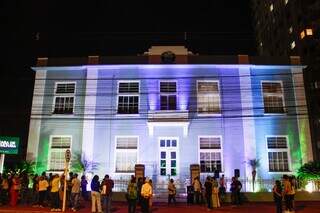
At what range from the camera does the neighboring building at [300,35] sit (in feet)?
173

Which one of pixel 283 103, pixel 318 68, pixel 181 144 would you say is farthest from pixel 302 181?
pixel 318 68

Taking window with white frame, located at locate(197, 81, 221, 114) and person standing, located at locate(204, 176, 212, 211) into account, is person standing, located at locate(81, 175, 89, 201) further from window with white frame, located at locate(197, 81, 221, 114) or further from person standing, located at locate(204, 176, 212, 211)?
window with white frame, located at locate(197, 81, 221, 114)

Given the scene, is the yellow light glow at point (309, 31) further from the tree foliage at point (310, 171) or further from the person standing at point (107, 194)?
the person standing at point (107, 194)

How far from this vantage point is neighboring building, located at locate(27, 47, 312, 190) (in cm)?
2480

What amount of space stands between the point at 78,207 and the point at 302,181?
13.6 metres

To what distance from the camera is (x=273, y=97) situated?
26.4m

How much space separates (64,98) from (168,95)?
7.47 m

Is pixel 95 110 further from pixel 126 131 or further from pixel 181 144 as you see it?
pixel 181 144

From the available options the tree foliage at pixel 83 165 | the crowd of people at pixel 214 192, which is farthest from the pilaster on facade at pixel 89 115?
the crowd of people at pixel 214 192

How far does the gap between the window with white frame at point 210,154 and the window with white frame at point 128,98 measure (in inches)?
202

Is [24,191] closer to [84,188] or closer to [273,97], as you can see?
[84,188]

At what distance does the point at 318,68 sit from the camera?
52688mm

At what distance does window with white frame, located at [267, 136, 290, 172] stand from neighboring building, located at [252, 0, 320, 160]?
21336 mm

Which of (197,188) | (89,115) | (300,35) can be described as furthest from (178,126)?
(300,35)
